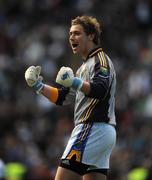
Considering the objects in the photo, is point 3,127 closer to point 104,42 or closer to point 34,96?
point 34,96

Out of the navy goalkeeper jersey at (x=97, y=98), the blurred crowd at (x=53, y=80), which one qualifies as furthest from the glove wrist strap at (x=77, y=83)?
the blurred crowd at (x=53, y=80)

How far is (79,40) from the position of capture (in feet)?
31.3

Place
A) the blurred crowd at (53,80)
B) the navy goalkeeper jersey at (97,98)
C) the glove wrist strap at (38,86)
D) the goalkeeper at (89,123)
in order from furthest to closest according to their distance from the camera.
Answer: the blurred crowd at (53,80) → the glove wrist strap at (38,86) → the goalkeeper at (89,123) → the navy goalkeeper jersey at (97,98)

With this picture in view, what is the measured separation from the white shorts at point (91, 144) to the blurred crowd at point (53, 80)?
111 inches

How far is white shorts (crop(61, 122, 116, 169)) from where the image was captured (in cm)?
939

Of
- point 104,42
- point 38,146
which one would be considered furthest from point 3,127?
point 104,42

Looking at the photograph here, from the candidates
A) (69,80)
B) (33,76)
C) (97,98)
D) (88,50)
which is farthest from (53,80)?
(69,80)

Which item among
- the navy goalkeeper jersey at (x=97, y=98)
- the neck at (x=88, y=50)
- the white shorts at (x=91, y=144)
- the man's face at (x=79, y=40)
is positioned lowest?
the white shorts at (x=91, y=144)

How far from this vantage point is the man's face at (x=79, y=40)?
9.54 metres

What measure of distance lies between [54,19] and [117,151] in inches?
309

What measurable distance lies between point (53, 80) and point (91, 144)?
33.9ft

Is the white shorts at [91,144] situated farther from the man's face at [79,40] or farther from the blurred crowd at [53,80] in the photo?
the blurred crowd at [53,80]

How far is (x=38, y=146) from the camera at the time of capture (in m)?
17.9

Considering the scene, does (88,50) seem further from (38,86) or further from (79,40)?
(38,86)
